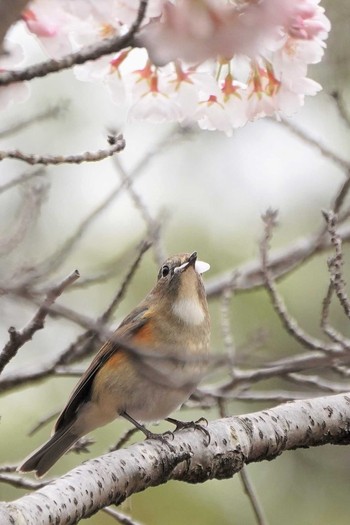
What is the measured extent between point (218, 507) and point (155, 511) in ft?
1.84

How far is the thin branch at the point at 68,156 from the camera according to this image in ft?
7.94

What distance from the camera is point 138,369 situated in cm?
414

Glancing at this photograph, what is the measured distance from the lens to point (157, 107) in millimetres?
2535

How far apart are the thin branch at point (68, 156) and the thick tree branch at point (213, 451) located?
2.72 ft

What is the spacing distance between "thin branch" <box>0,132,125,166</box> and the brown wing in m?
1.60

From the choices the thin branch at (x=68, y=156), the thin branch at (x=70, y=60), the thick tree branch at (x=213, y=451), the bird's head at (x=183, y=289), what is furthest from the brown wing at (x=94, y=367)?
the thin branch at (x=70, y=60)

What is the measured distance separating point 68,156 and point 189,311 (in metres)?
1.94

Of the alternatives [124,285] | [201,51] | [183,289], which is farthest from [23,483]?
[201,51]

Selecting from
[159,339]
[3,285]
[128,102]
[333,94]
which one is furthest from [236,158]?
[3,285]

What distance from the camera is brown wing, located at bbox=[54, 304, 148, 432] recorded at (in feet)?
14.3

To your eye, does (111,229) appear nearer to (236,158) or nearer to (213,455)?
(236,158)

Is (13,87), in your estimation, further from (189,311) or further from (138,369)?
(189,311)

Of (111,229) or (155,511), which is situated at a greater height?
(111,229)

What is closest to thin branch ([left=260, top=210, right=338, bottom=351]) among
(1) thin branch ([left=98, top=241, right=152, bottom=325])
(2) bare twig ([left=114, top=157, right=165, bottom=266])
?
(1) thin branch ([left=98, top=241, right=152, bottom=325])
